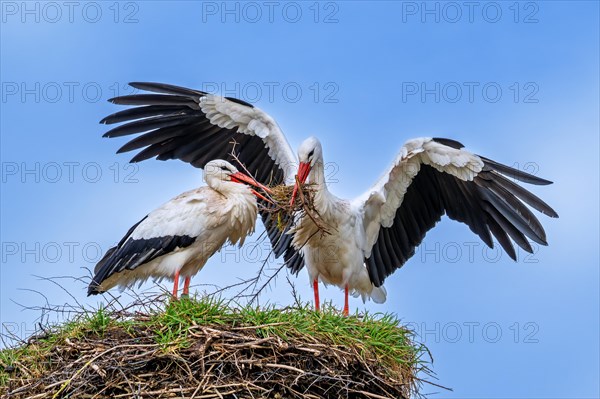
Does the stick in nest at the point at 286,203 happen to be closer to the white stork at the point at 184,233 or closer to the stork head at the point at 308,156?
the white stork at the point at 184,233

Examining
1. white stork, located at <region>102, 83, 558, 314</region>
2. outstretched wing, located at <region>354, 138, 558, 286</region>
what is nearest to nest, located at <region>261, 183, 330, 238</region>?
white stork, located at <region>102, 83, 558, 314</region>

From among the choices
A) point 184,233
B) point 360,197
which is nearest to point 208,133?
point 360,197

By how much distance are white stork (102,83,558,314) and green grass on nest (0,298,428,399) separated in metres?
2.19

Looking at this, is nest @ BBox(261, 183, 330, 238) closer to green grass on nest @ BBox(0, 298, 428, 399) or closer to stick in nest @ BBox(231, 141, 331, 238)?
stick in nest @ BBox(231, 141, 331, 238)

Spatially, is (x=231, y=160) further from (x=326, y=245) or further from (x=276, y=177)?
(x=326, y=245)

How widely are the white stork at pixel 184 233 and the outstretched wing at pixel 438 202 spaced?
4.58 ft

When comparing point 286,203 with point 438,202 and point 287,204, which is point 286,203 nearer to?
point 287,204

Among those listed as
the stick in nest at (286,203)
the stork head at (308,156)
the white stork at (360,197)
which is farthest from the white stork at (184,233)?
the white stork at (360,197)

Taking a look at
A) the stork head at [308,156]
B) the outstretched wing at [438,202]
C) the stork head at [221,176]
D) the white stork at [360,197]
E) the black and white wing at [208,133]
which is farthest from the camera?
the black and white wing at [208,133]

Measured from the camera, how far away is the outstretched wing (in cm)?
921

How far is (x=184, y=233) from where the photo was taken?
8125mm

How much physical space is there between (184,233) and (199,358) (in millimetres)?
2066

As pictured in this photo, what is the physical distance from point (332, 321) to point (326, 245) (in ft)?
6.85

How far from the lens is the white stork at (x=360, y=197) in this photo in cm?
910
